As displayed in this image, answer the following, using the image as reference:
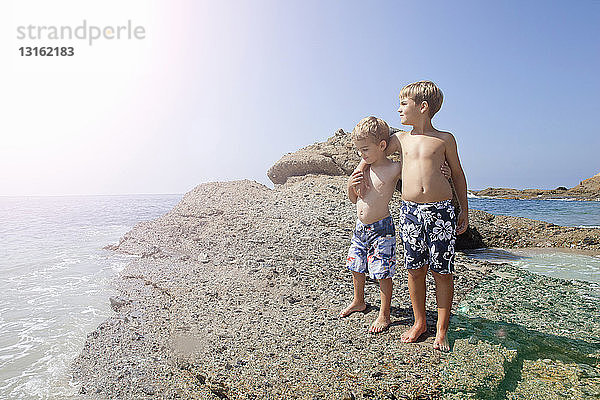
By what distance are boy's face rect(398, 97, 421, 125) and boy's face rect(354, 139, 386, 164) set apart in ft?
0.74

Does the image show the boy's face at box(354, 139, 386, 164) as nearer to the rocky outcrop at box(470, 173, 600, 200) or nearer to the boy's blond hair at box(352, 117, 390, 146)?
the boy's blond hair at box(352, 117, 390, 146)

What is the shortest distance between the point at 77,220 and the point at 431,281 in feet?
41.9

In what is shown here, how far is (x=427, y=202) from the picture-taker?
2.61 meters

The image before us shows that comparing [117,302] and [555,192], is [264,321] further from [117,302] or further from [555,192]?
[555,192]

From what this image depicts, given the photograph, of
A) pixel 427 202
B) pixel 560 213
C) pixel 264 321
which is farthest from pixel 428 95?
pixel 560 213

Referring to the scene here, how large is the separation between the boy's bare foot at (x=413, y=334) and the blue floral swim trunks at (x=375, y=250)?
1.27ft

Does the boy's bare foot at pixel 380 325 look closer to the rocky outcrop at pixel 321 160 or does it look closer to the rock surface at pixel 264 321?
the rock surface at pixel 264 321

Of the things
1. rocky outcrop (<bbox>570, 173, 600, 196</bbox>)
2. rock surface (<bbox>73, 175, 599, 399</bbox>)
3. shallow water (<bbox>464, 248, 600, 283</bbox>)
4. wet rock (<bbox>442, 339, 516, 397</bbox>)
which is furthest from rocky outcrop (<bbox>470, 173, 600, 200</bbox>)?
wet rock (<bbox>442, 339, 516, 397</bbox>)

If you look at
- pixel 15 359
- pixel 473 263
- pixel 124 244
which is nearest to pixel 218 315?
pixel 15 359

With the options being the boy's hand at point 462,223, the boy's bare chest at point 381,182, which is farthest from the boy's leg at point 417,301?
the boy's bare chest at point 381,182

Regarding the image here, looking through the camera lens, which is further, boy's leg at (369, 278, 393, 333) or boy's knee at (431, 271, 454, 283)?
boy's leg at (369, 278, 393, 333)

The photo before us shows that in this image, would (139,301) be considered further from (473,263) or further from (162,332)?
(473,263)

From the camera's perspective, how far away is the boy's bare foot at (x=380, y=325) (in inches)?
112

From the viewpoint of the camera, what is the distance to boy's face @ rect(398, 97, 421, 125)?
2689 millimetres
